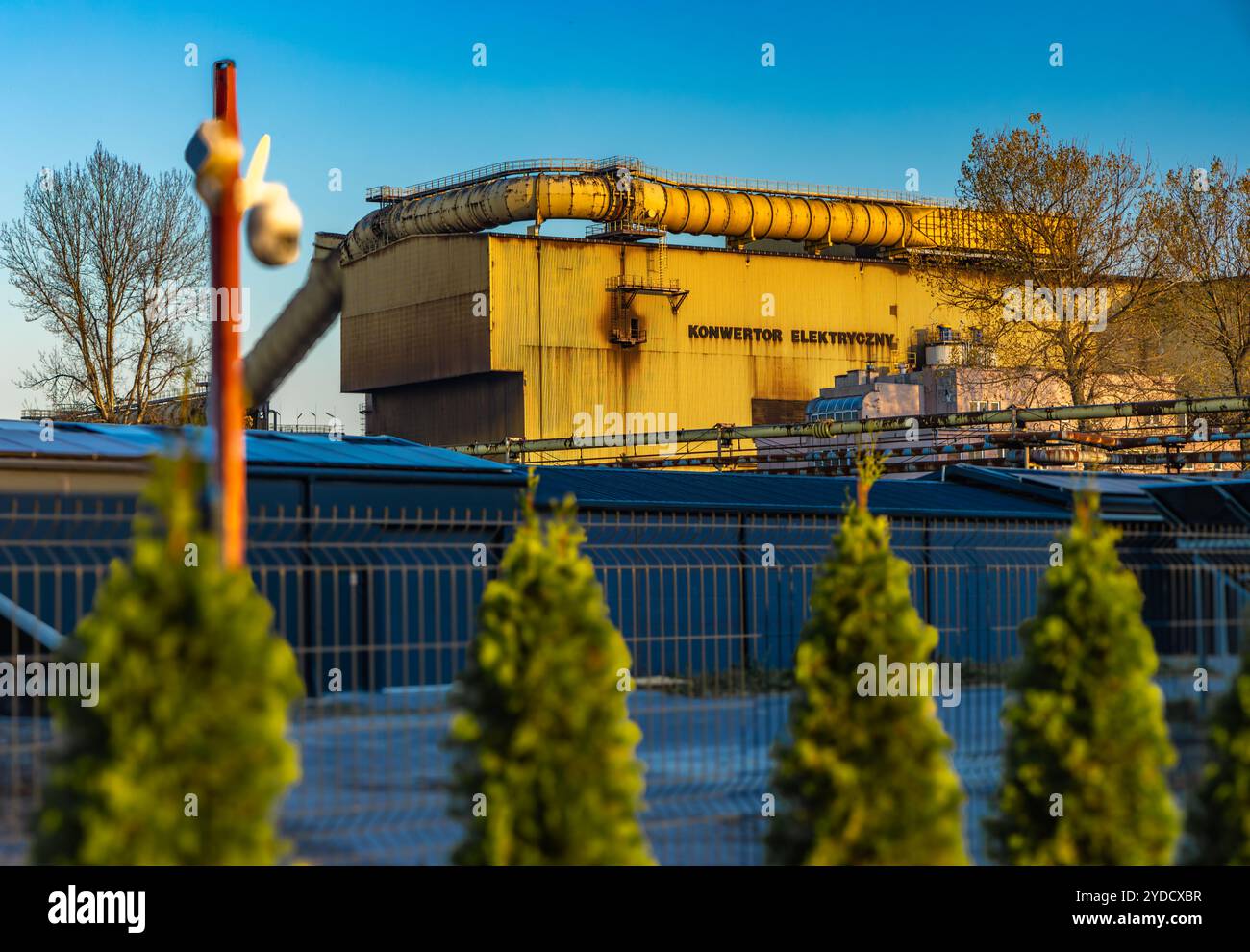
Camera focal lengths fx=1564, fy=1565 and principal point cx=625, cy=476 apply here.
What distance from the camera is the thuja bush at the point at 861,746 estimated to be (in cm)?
714

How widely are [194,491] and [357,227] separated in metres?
60.0

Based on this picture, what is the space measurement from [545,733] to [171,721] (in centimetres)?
187

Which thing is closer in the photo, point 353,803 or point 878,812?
point 878,812

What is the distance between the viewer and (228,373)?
21.0ft

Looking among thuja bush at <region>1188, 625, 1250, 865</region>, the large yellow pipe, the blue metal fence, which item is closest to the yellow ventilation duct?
the large yellow pipe

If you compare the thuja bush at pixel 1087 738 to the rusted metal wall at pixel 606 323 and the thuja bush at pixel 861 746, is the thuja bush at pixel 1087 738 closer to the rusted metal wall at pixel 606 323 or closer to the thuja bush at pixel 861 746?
the thuja bush at pixel 861 746

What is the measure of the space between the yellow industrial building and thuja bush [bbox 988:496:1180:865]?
47.9 meters

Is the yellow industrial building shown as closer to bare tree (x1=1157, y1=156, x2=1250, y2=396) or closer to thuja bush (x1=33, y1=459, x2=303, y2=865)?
bare tree (x1=1157, y1=156, x2=1250, y2=396)

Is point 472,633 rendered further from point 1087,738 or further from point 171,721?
point 171,721

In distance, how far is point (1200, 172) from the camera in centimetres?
4412

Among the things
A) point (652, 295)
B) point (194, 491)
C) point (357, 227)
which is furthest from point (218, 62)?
point (357, 227)

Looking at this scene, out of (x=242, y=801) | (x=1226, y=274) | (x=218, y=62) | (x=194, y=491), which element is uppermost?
(x=1226, y=274)

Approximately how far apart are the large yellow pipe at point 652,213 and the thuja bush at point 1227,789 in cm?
5007

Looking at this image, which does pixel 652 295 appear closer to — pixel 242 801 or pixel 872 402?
pixel 872 402
